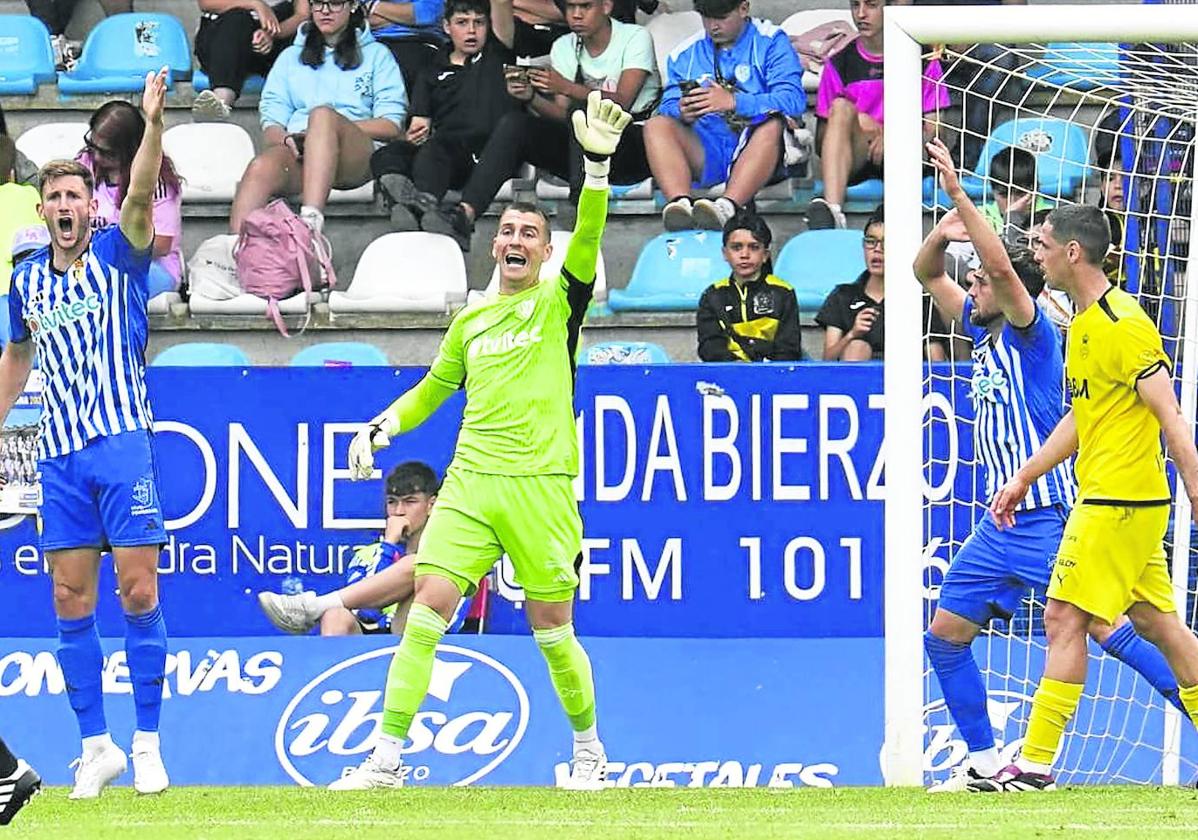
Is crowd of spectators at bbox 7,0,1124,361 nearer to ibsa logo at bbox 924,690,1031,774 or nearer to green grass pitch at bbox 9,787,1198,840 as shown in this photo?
ibsa logo at bbox 924,690,1031,774

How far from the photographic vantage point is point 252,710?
27.6 feet

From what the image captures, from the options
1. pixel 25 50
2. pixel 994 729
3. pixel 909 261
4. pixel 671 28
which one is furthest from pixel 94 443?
pixel 25 50

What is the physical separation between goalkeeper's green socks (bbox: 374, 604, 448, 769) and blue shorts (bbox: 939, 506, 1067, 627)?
1.81m

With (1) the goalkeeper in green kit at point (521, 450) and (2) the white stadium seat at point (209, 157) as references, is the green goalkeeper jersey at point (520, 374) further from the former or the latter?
(2) the white stadium seat at point (209, 157)

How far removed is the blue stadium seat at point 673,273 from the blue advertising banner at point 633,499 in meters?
2.09

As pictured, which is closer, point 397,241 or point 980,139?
point 980,139

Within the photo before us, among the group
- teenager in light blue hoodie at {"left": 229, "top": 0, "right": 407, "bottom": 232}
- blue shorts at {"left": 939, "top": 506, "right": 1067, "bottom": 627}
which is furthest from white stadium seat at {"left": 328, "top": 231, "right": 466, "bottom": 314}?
blue shorts at {"left": 939, "top": 506, "right": 1067, "bottom": 627}

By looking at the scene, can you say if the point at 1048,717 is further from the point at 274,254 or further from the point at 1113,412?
the point at 274,254

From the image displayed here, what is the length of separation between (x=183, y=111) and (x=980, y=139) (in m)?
4.80

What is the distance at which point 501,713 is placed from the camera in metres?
8.36

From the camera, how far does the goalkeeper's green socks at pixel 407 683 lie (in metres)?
6.71

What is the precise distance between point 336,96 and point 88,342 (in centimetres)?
497

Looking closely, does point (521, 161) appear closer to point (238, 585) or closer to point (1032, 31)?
point (238, 585)

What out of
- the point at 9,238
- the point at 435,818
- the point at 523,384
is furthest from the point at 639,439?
the point at 9,238
